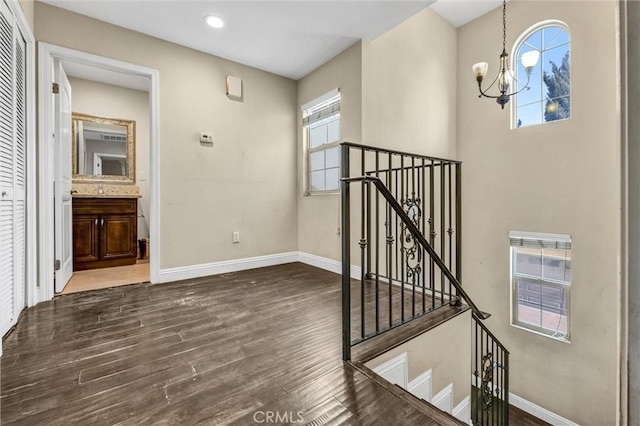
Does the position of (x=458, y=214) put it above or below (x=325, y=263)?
above

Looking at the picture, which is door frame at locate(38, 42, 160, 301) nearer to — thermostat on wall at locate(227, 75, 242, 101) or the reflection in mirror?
thermostat on wall at locate(227, 75, 242, 101)

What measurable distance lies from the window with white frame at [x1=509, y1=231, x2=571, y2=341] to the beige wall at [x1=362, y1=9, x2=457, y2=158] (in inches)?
67.7

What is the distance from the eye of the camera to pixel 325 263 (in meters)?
3.56

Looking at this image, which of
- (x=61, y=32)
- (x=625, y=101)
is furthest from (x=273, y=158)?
(x=625, y=101)

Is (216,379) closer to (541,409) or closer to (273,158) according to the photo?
(273,158)

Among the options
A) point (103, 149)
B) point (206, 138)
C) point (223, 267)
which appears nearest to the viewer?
point (206, 138)

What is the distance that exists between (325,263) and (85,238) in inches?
121

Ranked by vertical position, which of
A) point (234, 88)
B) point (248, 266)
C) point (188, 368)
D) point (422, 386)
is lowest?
point (422, 386)

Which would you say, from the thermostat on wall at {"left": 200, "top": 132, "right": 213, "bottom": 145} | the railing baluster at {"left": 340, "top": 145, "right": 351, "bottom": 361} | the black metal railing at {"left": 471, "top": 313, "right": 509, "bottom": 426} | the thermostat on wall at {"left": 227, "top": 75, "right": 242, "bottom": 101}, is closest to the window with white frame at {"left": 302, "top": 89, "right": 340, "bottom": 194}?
the thermostat on wall at {"left": 227, "top": 75, "right": 242, "bottom": 101}

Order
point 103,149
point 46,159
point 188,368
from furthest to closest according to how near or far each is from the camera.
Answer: point 103,149 → point 46,159 → point 188,368

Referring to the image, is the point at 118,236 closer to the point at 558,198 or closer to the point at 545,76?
the point at 558,198

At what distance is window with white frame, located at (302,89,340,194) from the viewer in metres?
3.48

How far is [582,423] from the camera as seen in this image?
347 cm

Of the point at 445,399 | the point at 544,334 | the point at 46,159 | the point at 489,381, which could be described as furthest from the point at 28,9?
the point at 544,334
